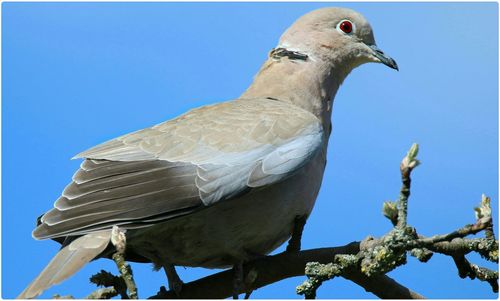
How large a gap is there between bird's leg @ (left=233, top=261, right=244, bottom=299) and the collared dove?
0.05 meters

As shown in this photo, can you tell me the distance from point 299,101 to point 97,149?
1681 mm

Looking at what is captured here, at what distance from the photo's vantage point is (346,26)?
266 inches

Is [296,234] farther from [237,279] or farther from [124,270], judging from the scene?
[124,270]

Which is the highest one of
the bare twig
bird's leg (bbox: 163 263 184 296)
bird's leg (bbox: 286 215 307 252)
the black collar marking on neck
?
the black collar marking on neck

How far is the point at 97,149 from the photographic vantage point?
16.4 feet

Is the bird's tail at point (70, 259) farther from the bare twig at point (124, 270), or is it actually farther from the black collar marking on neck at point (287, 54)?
the black collar marking on neck at point (287, 54)

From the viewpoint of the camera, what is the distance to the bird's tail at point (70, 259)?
13.4 feet

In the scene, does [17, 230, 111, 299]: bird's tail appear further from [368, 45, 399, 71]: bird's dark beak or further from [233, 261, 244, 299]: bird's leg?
[368, 45, 399, 71]: bird's dark beak

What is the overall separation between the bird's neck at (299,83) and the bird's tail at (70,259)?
2.17 metres

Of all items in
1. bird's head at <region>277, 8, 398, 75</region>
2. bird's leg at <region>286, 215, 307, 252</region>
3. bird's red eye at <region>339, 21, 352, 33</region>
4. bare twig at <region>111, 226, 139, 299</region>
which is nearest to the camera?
bare twig at <region>111, 226, 139, 299</region>

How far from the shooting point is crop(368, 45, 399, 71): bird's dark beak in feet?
21.7

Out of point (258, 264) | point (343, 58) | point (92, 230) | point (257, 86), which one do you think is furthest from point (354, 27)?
point (92, 230)

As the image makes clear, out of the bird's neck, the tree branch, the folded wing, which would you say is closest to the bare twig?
the folded wing

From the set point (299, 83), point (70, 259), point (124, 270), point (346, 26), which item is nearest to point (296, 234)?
point (70, 259)
